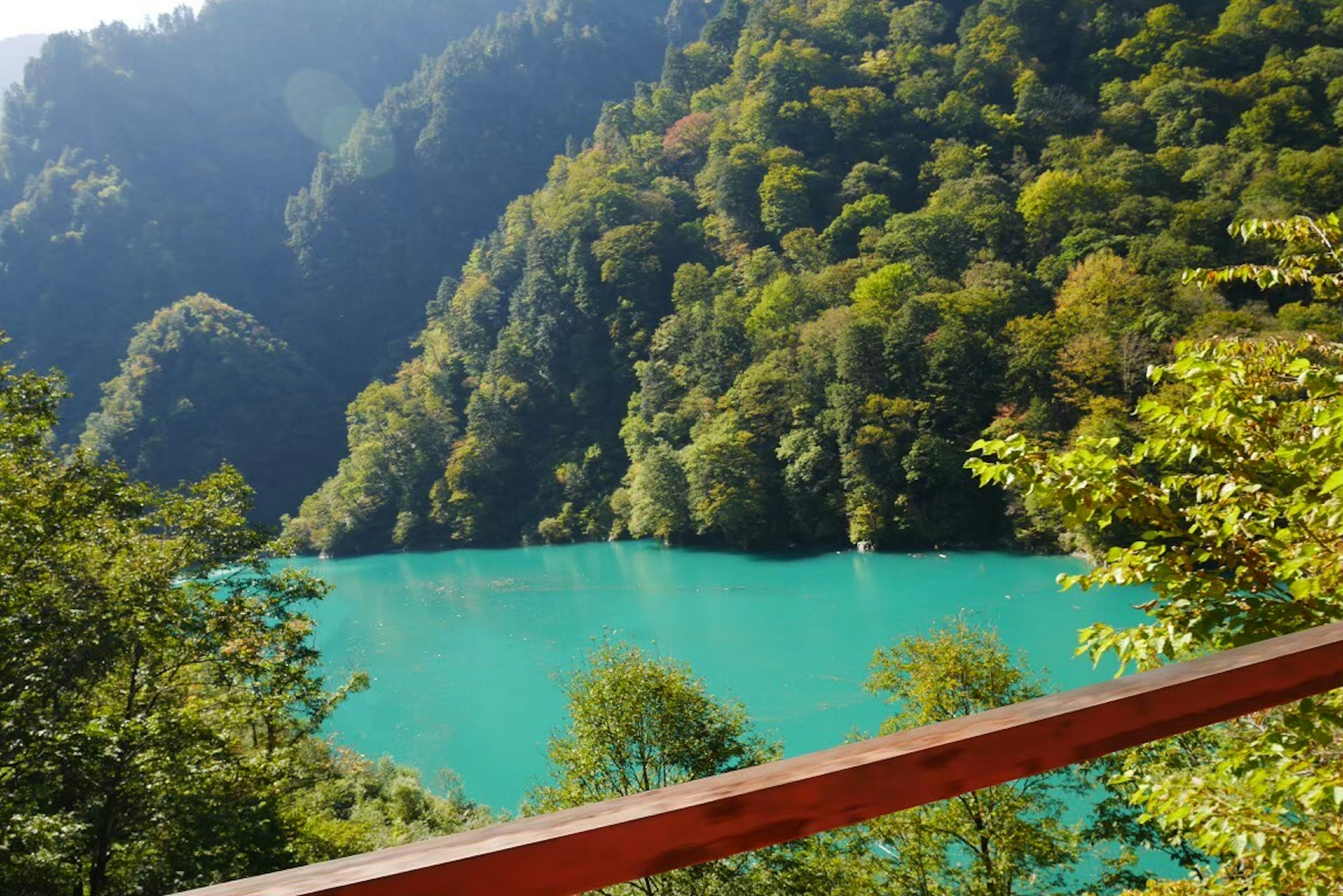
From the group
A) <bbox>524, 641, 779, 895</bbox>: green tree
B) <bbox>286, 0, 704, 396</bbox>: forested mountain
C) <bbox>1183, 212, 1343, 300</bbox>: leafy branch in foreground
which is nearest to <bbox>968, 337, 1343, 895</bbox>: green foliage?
<bbox>1183, 212, 1343, 300</bbox>: leafy branch in foreground

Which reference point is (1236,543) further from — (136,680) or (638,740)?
(638,740)

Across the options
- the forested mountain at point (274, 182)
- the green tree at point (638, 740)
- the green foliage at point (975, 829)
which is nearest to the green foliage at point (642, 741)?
the green tree at point (638, 740)

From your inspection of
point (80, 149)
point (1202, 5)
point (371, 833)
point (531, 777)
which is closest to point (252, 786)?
point (371, 833)

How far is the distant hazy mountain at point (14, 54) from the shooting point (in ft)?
490

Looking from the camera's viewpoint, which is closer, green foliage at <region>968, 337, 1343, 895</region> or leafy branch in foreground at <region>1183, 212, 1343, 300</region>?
green foliage at <region>968, 337, 1343, 895</region>

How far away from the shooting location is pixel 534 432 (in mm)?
56531

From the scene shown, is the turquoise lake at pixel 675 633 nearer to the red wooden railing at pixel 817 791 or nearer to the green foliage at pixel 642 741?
the green foliage at pixel 642 741

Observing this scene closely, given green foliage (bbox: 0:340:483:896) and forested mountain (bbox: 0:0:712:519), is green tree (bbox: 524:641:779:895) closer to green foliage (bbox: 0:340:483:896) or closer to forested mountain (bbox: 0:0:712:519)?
green foliage (bbox: 0:340:483:896)

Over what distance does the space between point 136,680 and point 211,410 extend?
233ft

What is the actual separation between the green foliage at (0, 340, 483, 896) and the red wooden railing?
631 centimetres

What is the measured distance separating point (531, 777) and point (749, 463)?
75.1 feet

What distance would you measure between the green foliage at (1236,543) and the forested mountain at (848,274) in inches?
924

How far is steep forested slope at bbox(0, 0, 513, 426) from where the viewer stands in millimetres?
83062

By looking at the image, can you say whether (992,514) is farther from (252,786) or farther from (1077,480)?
(1077,480)
